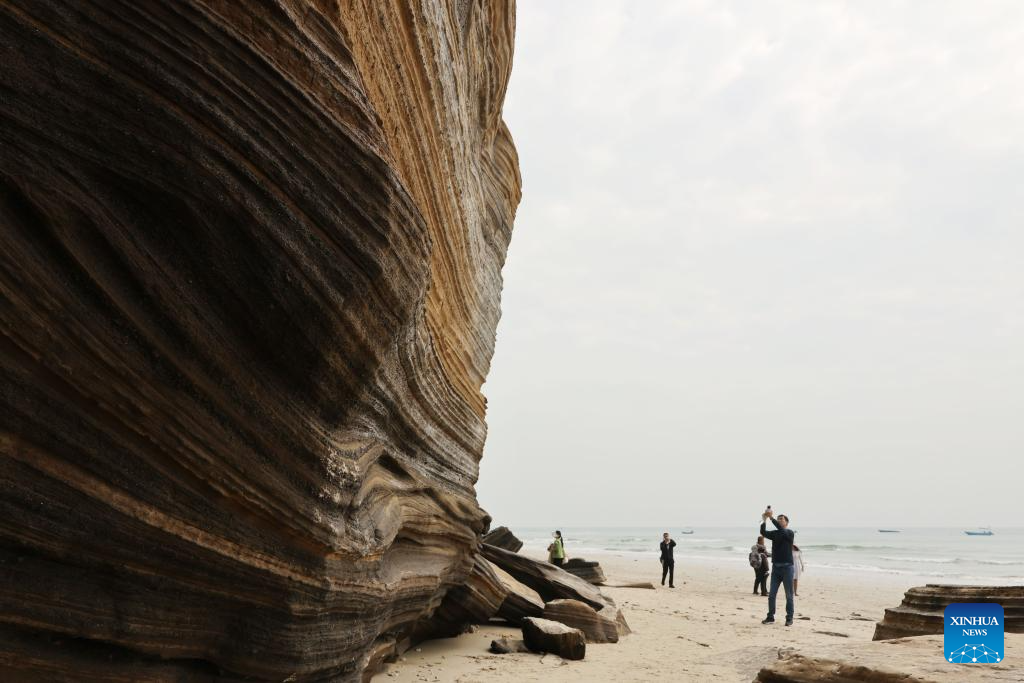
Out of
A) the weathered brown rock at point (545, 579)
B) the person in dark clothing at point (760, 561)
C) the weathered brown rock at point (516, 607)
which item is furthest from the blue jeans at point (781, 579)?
the person in dark clothing at point (760, 561)

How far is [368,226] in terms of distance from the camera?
4.22 meters

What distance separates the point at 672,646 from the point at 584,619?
4.71ft

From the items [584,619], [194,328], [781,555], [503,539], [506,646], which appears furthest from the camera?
[503,539]

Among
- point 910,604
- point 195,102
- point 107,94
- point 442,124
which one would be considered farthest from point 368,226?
point 910,604

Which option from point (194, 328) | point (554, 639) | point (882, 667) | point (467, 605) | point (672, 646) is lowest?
point (672, 646)

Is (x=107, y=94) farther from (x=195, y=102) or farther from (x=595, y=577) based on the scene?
(x=595, y=577)

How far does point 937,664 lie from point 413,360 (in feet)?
17.0

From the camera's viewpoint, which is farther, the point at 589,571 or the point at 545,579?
the point at 589,571

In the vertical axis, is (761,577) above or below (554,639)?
below

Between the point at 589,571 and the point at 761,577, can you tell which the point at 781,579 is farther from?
the point at 761,577

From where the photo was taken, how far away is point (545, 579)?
12.4m

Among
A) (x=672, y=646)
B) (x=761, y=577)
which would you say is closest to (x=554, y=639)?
(x=672, y=646)

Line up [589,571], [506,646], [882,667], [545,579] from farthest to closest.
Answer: [589,571] → [545,579] → [506,646] → [882,667]

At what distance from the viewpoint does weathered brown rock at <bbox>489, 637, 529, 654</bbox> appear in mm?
8961
